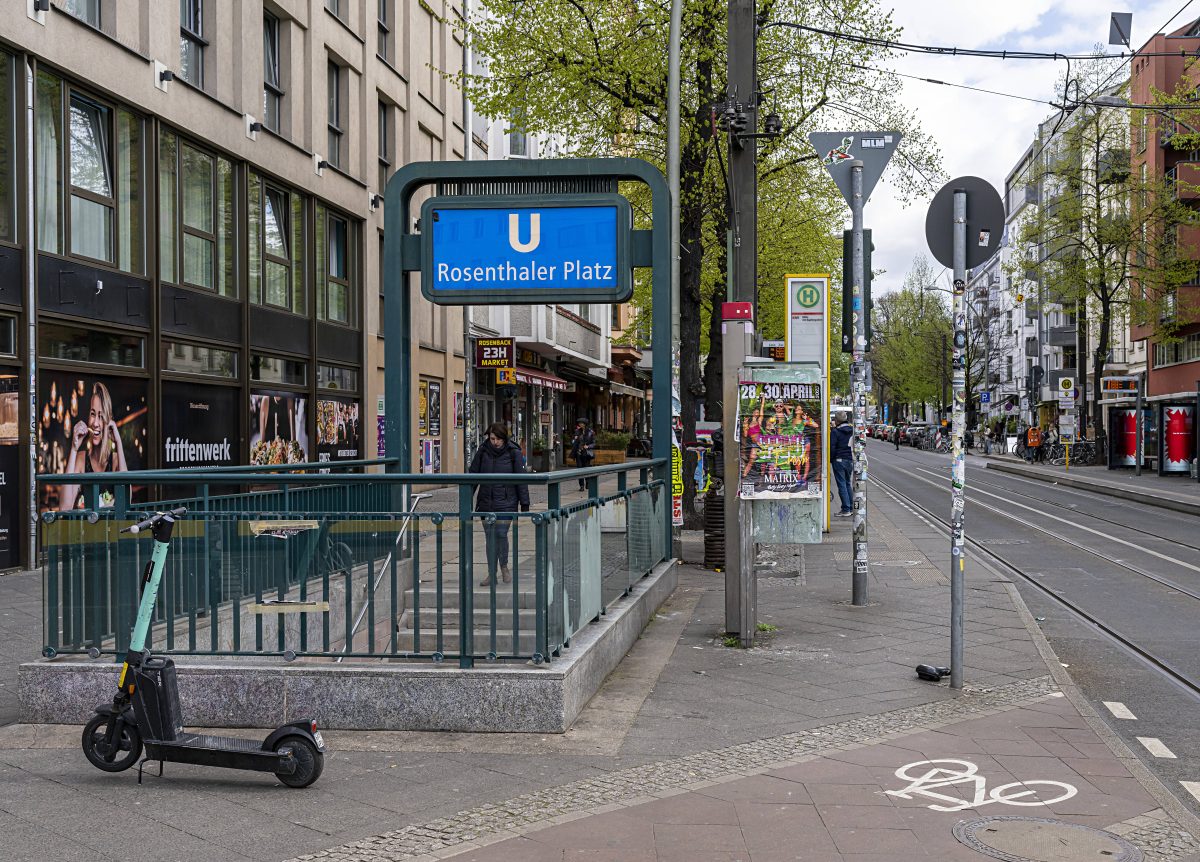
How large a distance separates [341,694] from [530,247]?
4704 millimetres

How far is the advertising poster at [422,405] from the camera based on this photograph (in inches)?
1174

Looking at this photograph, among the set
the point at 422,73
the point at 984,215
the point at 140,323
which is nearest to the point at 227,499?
the point at 984,215

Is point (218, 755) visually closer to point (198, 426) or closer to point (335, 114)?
point (198, 426)

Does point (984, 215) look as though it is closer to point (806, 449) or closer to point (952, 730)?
point (806, 449)

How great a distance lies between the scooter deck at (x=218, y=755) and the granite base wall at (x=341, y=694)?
39.1 inches

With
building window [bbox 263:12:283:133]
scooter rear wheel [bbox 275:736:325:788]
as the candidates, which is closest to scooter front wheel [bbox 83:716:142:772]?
scooter rear wheel [bbox 275:736:325:788]

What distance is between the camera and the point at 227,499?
7133 mm

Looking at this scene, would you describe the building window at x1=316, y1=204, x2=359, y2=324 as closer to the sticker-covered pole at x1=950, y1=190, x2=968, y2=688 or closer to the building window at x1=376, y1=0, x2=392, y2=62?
the building window at x1=376, y1=0, x2=392, y2=62

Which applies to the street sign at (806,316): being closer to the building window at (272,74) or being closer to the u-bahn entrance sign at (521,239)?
the u-bahn entrance sign at (521,239)

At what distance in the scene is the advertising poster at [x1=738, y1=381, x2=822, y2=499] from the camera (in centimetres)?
872

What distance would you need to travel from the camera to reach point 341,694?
6383mm

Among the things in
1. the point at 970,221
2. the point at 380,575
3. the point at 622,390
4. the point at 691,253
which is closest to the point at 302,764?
the point at 380,575

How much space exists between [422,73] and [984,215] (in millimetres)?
25024

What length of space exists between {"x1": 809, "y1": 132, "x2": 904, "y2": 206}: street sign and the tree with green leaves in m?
8.14
